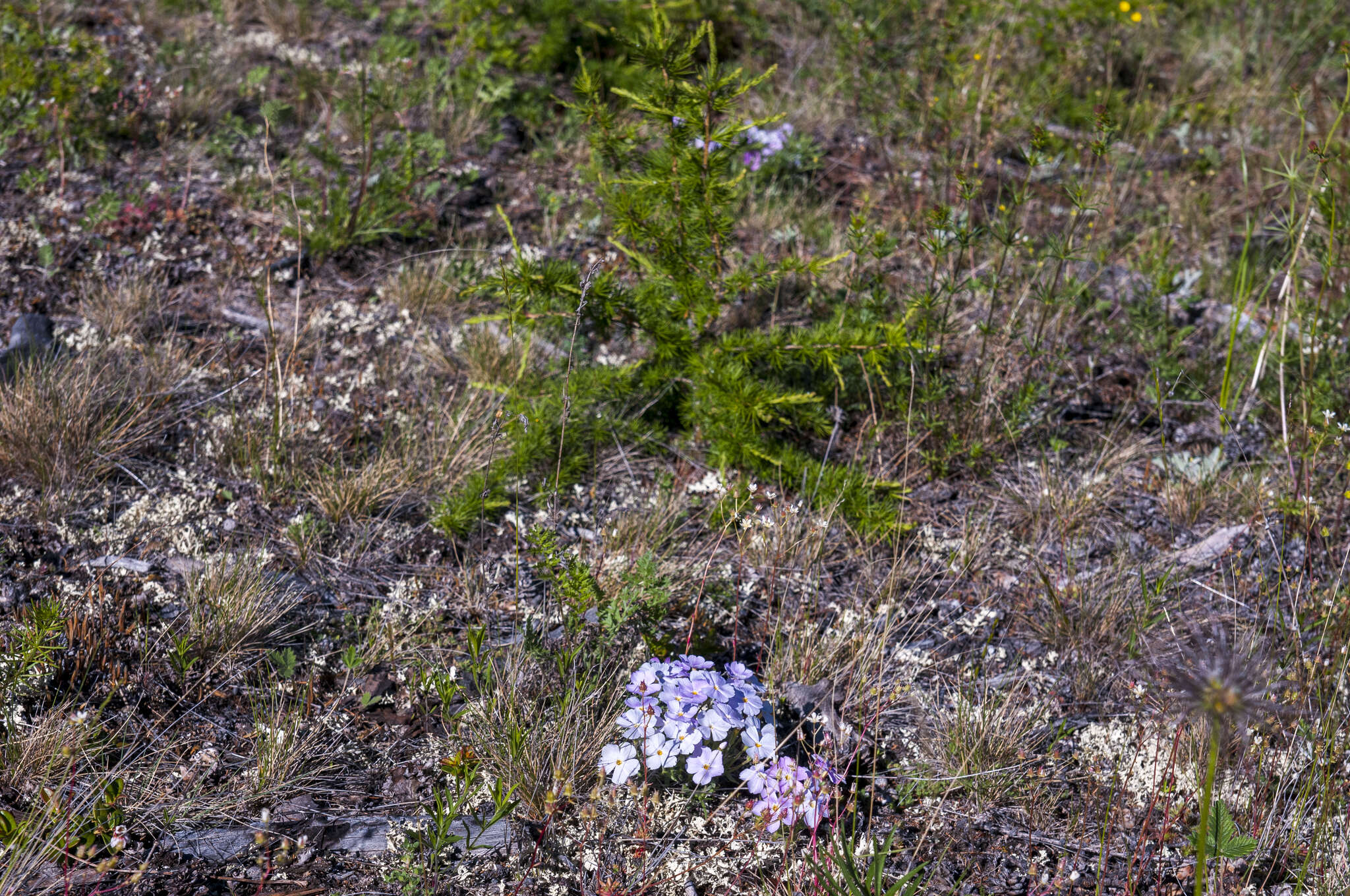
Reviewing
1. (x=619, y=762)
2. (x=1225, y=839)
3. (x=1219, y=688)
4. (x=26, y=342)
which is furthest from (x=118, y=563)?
(x=1225, y=839)

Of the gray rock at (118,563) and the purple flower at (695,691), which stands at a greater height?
the purple flower at (695,691)

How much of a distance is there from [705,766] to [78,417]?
238cm

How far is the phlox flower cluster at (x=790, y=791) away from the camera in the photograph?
2.24 meters

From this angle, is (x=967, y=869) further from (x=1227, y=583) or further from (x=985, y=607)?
(x=1227, y=583)

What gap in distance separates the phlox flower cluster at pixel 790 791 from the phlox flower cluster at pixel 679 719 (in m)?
0.11

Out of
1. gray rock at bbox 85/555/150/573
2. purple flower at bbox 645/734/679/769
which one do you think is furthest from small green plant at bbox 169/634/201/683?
purple flower at bbox 645/734/679/769

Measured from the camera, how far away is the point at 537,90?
5.13m

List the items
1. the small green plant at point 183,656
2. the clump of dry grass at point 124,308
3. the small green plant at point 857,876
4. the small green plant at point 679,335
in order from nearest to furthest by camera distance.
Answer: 1. the small green plant at point 857,876
2. the small green plant at point 183,656
3. the small green plant at point 679,335
4. the clump of dry grass at point 124,308

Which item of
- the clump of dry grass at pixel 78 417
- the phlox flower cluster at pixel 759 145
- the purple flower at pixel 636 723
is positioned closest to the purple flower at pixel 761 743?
the purple flower at pixel 636 723

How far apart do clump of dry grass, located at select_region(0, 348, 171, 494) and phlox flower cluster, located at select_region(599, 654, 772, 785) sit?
2.03 metres

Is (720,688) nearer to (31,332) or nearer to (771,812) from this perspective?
(771,812)

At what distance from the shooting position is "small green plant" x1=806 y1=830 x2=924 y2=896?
2049 mm

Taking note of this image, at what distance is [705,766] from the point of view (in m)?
2.32

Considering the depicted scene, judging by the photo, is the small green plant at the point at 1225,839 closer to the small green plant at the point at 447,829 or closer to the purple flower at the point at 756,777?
the purple flower at the point at 756,777
